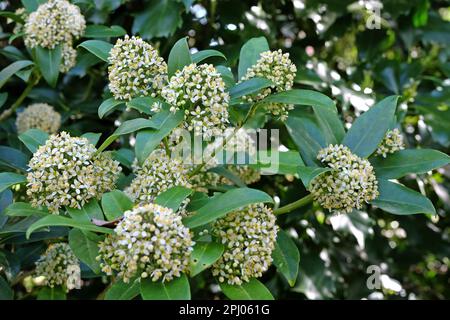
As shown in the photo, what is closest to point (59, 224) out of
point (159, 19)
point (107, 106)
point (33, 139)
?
point (107, 106)

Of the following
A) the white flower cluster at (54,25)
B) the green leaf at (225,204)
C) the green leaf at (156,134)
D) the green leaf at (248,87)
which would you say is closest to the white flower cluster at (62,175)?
the green leaf at (156,134)

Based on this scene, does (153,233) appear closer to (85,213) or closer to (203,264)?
(203,264)

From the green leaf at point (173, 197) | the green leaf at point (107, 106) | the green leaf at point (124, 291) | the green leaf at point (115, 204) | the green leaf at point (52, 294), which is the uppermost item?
the green leaf at point (107, 106)

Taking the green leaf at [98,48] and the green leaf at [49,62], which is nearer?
the green leaf at [98,48]

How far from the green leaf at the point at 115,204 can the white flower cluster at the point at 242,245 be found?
19 centimetres

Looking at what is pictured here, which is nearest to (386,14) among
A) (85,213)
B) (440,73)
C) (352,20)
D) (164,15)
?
(352,20)

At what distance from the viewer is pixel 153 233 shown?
43.6 inches

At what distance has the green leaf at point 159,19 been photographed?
2.21 metres

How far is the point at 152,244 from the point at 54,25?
3.32 ft

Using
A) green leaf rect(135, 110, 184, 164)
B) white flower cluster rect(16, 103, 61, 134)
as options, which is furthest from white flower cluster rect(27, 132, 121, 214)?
white flower cluster rect(16, 103, 61, 134)

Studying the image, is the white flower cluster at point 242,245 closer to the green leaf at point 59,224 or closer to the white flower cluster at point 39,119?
the green leaf at point 59,224

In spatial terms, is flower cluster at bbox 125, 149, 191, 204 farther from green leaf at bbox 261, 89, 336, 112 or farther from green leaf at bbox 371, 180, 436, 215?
green leaf at bbox 371, 180, 436, 215

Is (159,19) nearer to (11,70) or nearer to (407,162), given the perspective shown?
(11,70)

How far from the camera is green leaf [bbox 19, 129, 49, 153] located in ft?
4.96
